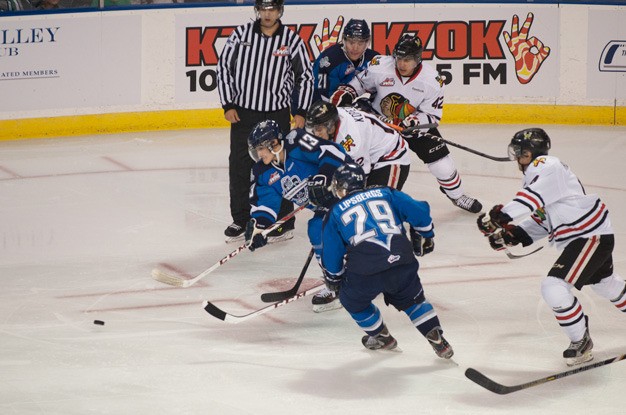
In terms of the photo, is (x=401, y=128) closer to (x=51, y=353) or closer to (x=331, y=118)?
(x=331, y=118)

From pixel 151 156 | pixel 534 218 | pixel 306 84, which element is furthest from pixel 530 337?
pixel 151 156

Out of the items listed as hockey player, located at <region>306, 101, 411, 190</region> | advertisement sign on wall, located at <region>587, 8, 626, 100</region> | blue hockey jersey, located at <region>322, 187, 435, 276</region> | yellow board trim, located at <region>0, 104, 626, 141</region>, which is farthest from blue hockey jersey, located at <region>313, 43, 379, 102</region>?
advertisement sign on wall, located at <region>587, 8, 626, 100</region>

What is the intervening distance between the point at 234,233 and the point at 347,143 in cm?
127

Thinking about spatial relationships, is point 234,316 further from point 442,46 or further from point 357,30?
point 442,46

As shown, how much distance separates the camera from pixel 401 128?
661 cm

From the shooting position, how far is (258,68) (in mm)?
6578

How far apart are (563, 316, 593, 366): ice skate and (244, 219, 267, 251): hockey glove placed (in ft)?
A: 4.68

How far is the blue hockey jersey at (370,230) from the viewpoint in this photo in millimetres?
4363

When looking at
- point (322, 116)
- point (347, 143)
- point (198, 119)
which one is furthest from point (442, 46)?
point (322, 116)

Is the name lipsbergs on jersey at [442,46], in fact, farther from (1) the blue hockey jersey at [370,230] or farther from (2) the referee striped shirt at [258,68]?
(1) the blue hockey jersey at [370,230]

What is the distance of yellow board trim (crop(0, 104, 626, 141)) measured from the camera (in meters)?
9.30

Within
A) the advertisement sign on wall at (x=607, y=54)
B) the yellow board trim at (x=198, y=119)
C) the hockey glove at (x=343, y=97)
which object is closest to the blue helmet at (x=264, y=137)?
the hockey glove at (x=343, y=97)

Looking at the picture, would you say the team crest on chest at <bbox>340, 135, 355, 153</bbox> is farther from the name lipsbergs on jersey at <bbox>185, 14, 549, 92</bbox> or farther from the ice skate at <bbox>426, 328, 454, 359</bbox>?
the name lipsbergs on jersey at <bbox>185, 14, 549, 92</bbox>

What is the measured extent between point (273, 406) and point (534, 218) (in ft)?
4.63
